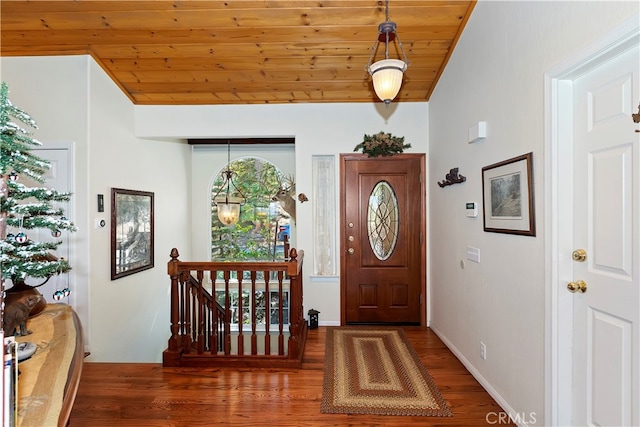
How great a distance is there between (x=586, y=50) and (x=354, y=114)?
8.33 ft

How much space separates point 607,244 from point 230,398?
252 centimetres

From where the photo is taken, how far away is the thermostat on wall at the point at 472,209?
2580mm

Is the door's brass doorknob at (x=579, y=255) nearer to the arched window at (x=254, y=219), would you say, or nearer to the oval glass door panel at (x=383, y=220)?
the oval glass door panel at (x=383, y=220)

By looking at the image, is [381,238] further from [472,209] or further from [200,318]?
[200,318]

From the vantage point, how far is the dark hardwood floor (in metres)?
2.04

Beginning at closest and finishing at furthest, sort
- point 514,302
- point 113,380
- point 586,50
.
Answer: point 586,50
point 514,302
point 113,380

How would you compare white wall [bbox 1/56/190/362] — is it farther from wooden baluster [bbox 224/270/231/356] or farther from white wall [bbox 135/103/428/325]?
wooden baluster [bbox 224/270/231/356]

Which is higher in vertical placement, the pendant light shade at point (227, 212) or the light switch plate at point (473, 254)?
the pendant light shade at point (227, 212)

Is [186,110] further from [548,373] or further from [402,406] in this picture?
[548,373]

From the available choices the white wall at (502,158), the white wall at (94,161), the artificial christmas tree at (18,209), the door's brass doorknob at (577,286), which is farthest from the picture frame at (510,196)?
the white wall at (94,161)

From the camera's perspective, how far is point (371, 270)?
12.6ft

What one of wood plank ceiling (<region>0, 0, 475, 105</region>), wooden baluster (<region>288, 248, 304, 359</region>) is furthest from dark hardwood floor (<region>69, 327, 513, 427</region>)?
wood plank ceiling (<region>0, 0, 475, 105</region>)

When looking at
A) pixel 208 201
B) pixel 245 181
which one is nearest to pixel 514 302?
pixel 245 181

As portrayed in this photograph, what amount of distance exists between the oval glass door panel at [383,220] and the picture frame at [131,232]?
9.54ft
